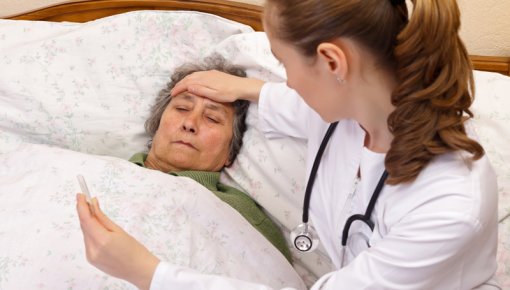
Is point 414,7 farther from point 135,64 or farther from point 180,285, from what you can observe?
point 135,64

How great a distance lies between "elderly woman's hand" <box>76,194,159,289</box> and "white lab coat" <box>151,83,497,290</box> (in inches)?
1.2

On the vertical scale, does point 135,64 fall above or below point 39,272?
above

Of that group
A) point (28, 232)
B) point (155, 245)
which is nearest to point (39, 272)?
point (28, 232)

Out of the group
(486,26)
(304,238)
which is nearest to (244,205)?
(304,238)

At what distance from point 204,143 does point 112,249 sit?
70 centimetres

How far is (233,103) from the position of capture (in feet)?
5.88

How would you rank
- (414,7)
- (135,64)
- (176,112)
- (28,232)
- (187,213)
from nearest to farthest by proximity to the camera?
(414,7), (28,232), (187,213), (176,112), (135,64)

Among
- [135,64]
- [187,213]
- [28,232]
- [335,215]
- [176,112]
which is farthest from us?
[135,64]

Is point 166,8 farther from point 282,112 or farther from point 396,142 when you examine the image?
point 396,142

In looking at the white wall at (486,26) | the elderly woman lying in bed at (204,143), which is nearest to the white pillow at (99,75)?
the elderly woman lying in bed at (204,143)

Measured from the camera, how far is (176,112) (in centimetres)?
178

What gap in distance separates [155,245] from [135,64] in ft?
2.28

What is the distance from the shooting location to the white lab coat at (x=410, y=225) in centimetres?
99

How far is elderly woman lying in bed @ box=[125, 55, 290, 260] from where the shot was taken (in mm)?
1716
